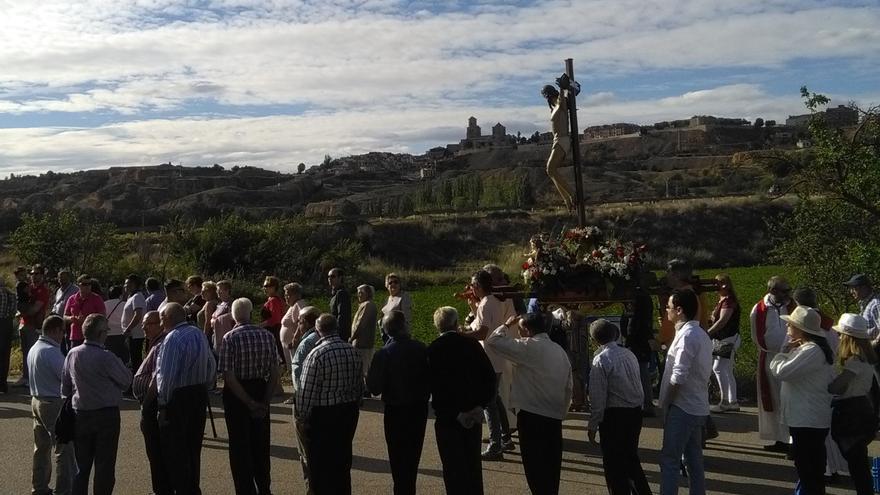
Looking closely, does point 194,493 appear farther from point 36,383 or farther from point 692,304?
point 692,304

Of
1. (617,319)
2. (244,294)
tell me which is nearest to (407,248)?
(244,294)

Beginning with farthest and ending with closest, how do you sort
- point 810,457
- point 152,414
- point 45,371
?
1. point 45,371
2. point 152,414
3. point 810,457

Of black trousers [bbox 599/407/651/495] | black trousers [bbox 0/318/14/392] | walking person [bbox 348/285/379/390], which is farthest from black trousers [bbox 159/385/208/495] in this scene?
black trousers [bbox 0/318/14/392]

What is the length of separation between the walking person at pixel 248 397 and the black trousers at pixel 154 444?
59 centimetres

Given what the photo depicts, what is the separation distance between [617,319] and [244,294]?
819 inches

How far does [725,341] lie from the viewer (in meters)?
11.1

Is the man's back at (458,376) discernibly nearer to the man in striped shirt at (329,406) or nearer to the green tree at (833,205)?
the man in striped shirt at (329,406)

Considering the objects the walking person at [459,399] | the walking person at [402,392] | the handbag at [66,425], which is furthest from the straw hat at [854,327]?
the handbag at [66,425]

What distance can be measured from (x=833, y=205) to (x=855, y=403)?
26.5ft

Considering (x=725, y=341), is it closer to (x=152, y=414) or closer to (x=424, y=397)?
(x=424, y=397)

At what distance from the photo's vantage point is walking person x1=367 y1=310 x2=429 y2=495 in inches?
288

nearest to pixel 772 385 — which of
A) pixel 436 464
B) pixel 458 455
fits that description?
pixel 436 464

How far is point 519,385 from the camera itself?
732cm

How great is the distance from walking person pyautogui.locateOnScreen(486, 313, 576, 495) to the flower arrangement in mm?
2076
